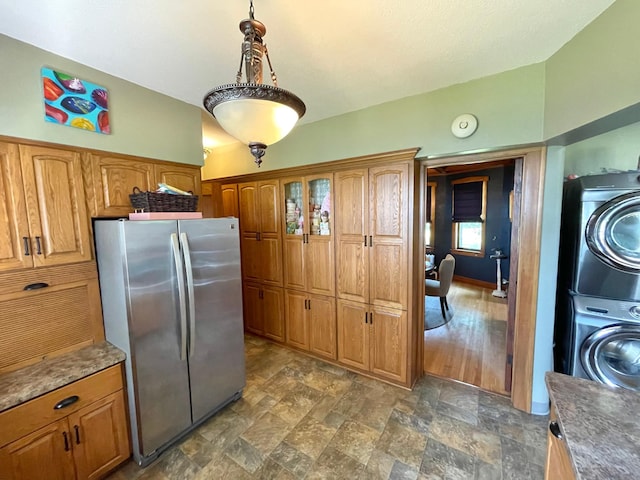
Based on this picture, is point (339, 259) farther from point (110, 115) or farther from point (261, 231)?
point (110, 115)

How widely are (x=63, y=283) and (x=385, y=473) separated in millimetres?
2351

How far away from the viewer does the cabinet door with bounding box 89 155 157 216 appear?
1844 millimetres

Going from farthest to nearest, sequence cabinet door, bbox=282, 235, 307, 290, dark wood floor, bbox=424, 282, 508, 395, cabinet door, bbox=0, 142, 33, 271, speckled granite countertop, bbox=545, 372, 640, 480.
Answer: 1. cabinet door, bbox=282, 235, 307, 290
2. dark wood floor, bbox=424, 282, 508, 395
3. cabinet door, bbox=0, 142, 33, 271
4. speckled granite countertop, bbox=545, 372, 640, 480

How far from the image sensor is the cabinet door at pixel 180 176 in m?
2.21

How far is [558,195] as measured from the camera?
1867mm

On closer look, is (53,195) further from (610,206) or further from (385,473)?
(610,206)

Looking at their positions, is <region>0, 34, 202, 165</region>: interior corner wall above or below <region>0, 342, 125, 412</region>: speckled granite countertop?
above

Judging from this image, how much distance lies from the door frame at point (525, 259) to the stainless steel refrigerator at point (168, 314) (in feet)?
6.51

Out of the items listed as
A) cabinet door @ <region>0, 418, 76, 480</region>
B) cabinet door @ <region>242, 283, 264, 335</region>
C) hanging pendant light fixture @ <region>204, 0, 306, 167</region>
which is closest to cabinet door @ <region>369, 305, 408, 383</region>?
cabinet door @ <region>242, 283, 264, 335</region>

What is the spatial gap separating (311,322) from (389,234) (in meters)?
1.33

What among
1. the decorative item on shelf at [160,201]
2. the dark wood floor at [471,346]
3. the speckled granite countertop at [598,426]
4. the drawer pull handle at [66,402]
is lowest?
the dark wood floor at [471,346]

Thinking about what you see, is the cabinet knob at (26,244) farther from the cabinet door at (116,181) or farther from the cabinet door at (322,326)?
the cabinet door at (322,326)

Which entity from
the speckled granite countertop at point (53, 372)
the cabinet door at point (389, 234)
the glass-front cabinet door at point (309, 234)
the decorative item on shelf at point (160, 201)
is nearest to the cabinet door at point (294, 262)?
the glass-front cabinet door at point (309, 234)

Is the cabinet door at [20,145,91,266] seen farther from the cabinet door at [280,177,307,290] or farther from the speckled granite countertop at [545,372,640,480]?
the speckled granite countertop at [545,372,640,480]
